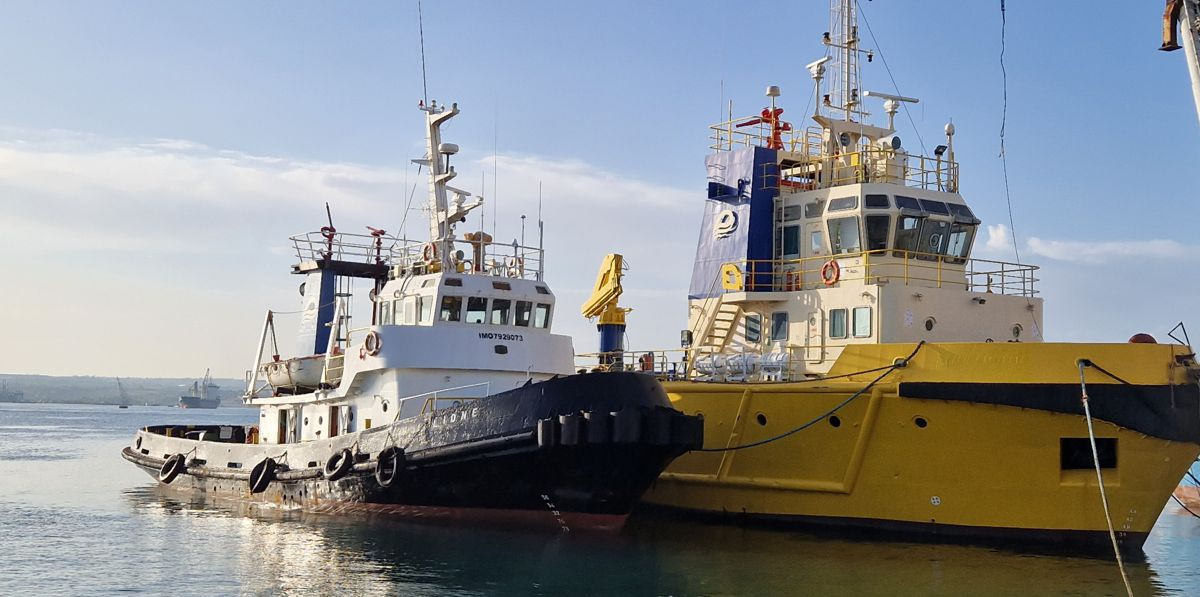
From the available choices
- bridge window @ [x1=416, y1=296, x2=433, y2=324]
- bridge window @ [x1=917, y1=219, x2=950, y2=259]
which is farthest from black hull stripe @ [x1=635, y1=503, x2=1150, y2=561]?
bridge window @ [x1=416, y1=296, x2=433, y2=324]

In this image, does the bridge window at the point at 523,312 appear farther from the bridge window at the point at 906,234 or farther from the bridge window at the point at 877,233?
the bridge window at the point at 906,234

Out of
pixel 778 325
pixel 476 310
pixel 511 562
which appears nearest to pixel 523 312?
pixel 476 310

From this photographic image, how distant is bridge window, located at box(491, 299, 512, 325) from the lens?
20047 millimetres

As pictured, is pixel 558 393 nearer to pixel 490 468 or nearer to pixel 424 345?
pixel 490 468

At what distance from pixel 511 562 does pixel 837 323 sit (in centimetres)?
688

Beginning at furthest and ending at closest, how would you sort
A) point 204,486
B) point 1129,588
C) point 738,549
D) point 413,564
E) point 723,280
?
point 204,486 < point 723,280 < point 738,549 < point 413,564 < point 1129,588

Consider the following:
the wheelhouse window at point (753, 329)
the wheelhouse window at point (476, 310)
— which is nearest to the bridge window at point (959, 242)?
the wheelhouse window at point (753, 329)

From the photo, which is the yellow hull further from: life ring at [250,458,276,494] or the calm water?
life ring at [250,458,276,494]

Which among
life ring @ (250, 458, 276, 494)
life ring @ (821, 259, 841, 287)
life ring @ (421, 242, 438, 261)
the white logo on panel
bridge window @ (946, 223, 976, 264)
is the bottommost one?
life ring @ (250, 458, 276, 494)

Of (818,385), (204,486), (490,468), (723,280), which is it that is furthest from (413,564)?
(204,486)

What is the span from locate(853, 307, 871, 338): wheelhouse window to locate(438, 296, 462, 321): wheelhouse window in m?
6.53

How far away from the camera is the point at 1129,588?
13352mm

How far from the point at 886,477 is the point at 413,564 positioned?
6627mm

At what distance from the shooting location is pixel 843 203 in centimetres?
1970
